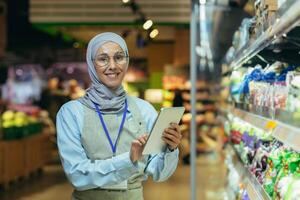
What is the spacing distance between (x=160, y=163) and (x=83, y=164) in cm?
34

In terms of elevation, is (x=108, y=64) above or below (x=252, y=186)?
above

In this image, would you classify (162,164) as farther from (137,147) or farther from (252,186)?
(252,186)

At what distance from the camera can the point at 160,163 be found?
2.42 metres

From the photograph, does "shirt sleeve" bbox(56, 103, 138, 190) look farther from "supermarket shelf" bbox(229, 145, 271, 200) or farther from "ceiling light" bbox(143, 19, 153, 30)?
"ceiling light" bbox(143, 19, 153, 30)

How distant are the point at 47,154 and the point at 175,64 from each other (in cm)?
530

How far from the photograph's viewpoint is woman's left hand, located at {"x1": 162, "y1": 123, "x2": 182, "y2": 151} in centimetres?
221

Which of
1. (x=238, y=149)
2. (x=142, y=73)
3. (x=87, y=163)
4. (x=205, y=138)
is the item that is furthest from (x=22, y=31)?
(x=87, y=163)

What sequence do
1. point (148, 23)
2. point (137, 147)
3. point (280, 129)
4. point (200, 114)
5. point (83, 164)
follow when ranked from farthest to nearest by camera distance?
point (200, 114) < point (148, 23) < point (83, 164) < point (137, 147) < point (280, 129)

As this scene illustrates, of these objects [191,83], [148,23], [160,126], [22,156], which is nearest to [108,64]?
[160,126]

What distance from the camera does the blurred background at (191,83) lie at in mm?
2443

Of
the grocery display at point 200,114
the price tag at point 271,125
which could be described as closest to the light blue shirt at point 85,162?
the price tag at point 271,125

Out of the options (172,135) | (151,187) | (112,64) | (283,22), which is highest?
(283,22)

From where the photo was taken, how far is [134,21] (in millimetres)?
10672

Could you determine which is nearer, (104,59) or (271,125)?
(271,125)
